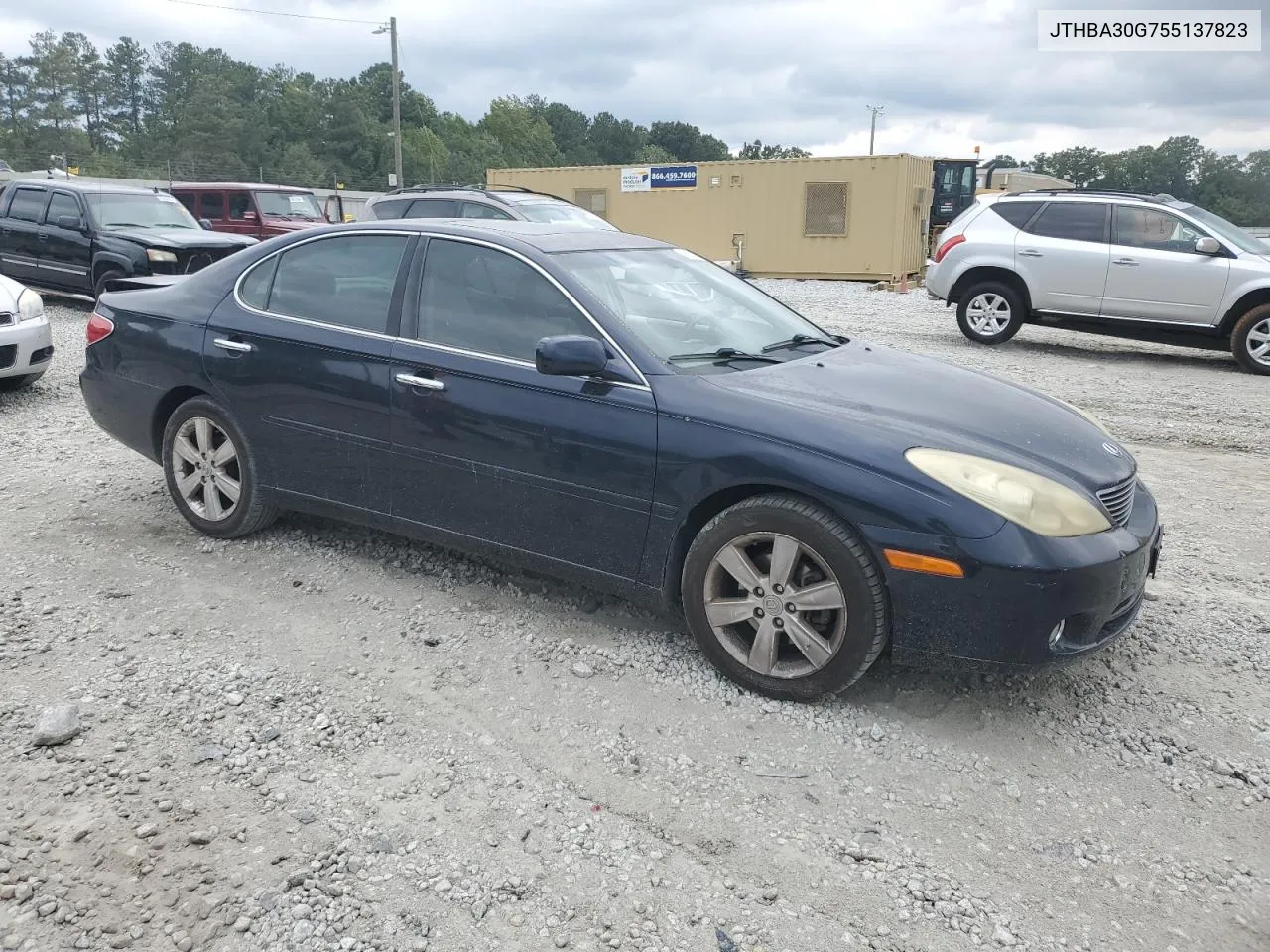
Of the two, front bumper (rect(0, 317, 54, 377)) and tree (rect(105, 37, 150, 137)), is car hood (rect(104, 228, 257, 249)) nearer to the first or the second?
front bumper (rect(0, 317, 54, 377))

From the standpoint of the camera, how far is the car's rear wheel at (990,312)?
11617 mm

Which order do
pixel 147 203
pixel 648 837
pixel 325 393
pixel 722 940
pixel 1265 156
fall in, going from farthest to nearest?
pixel 1265 156, pixel 147 203, pixel 325 393, pixel 648 837, pixel 722 940

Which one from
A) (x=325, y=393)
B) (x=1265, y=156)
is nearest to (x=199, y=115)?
(x=1265, y=156)

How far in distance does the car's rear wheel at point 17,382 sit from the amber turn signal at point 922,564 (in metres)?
7.46

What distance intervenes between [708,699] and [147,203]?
1243cm

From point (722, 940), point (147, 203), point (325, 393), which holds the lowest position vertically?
point (722, 940)

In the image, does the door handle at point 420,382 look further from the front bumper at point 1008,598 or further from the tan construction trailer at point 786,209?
the tan construction trailer at point 786,209

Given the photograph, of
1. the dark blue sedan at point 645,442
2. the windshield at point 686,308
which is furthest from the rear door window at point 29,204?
the windshield at point 686,308

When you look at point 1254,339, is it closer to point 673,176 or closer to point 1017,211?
point 1017,211

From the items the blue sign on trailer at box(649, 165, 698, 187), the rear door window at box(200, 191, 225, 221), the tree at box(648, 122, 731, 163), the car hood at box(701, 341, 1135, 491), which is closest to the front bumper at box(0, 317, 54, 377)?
the car hood at box(701, 341, 1135, 491)

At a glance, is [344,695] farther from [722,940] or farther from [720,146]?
[720,146]

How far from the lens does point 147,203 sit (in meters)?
13.1

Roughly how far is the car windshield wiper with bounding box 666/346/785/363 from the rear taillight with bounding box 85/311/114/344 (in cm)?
304

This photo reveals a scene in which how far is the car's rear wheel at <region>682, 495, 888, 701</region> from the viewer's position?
3.27m
